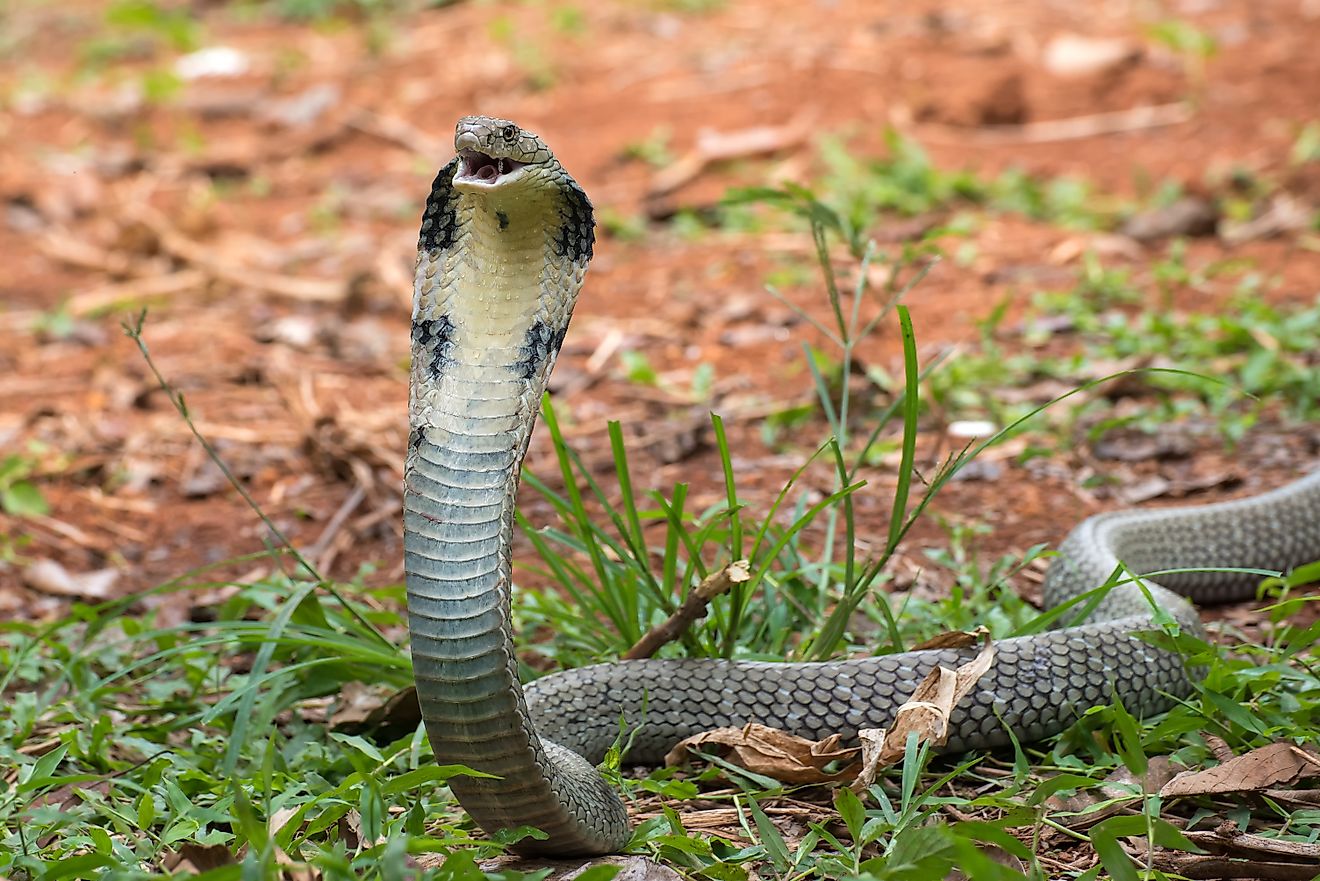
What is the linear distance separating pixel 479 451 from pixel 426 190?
6.76 metres

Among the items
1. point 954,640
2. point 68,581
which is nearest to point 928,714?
point 954,640

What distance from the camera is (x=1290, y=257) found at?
6.42 metres

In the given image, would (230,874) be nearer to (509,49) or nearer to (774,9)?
(509,49)

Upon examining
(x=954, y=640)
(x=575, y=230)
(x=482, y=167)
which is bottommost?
(x=954, y=640)

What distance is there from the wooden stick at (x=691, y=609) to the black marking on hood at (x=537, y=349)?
0.81 meters

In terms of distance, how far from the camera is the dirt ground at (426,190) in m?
4.88

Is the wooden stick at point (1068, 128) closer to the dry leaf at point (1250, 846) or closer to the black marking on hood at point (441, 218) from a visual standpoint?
the dry leaf at point (1250, 846)

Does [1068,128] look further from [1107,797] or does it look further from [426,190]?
[1107,797]

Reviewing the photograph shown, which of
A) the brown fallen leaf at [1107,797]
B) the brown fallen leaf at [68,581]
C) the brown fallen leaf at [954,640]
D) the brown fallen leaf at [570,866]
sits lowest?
the brown fallen leaf at [1107,797]

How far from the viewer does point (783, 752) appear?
3.01 m

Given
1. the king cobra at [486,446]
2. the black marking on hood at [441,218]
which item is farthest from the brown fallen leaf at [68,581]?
the black marking on hood at [441,218]

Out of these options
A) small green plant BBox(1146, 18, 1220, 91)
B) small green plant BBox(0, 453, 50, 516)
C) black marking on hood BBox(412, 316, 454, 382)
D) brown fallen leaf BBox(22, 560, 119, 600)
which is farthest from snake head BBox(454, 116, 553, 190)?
small green plant BBox(1146, 18, 1220, 91)

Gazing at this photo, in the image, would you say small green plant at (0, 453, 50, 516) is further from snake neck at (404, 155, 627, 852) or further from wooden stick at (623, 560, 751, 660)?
snake neck at (404, 155, 627, 852)

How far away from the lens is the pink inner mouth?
231cm
